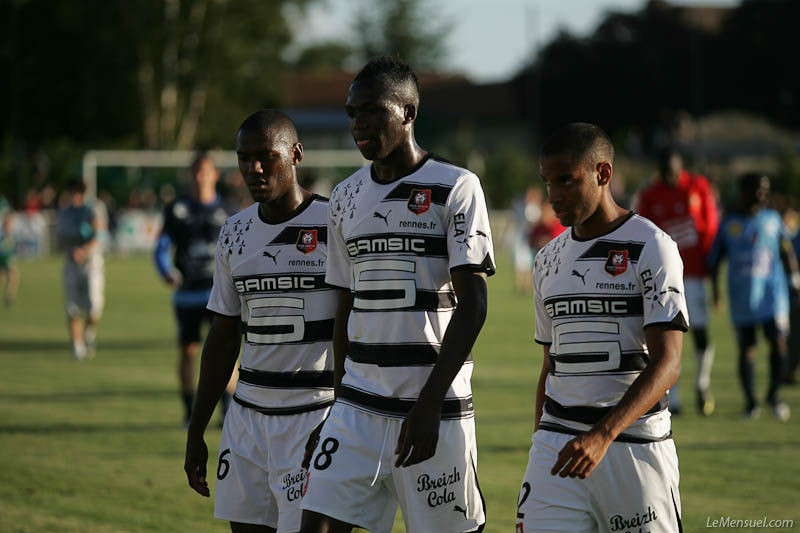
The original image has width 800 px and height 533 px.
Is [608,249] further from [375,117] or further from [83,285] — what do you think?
[83,285]

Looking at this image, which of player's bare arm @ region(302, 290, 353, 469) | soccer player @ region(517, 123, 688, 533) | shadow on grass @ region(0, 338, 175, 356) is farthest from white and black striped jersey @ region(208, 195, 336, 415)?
shadow on grass @ region(0, 338, 175, 356)

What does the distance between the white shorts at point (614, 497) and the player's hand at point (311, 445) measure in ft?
3.31

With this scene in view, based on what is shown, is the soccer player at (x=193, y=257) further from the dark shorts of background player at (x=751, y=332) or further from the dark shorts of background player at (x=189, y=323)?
the dark shorts of background player at (x=751, y=332)

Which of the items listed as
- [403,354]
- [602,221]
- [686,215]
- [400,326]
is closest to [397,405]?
[403,354]

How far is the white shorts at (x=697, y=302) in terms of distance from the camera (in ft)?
38.6

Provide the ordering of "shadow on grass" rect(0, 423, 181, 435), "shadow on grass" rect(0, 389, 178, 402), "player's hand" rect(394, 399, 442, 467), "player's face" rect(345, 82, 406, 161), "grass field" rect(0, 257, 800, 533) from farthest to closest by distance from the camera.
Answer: "shadow on grass" rect(0, 389, 178, 402) → "shadow on grass" rect(0, 423, 181, 435) → "grass field" rect(0, 257, 800, 533) → "player's face" rect(345, 82, 406, 161) → "player's hand" rect(394, 399, 442, 467)

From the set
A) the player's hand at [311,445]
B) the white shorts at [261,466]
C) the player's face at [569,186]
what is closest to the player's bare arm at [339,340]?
the player's hand at [311,445]

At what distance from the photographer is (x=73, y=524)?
770 cm

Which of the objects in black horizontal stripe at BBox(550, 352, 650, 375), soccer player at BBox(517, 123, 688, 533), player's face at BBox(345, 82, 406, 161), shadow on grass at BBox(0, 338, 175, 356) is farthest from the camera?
shadow on grass at BBox(0, 338, 175, 356)

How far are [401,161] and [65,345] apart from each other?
48.5 feet

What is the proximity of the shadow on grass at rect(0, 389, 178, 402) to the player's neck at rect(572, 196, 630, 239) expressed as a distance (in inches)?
370

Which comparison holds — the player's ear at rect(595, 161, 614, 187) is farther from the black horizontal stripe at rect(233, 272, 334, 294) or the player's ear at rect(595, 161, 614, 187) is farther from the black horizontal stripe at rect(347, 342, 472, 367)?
the black horizontal stripe at rect(233, 272, 334, 294)

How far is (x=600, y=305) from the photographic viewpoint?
457 cm

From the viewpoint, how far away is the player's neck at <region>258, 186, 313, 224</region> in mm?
5469
